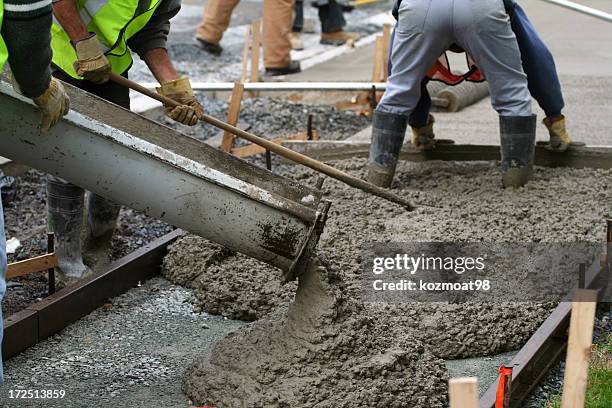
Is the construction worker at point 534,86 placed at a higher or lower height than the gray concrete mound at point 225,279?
higher

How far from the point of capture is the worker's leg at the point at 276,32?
9.67 meters

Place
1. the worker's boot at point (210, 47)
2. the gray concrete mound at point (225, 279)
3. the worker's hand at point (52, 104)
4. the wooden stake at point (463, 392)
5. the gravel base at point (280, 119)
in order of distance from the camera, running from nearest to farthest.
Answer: the wooden stake at point (463, 392)
the worker's hand at point (52, 104)
the gray concrete mound at point (225, 279)
the gravel base at point (280, 119)
the worker's boot at point (210, 47)

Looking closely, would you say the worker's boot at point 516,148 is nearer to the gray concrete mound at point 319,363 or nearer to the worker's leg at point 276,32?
the gray concrete mound at point 319,363

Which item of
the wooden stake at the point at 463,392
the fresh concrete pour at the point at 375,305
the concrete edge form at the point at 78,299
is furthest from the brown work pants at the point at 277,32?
the wooden stake at the point at 463,392

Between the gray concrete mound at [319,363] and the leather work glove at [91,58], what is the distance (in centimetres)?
121

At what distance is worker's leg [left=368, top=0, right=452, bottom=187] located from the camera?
5.31 meters

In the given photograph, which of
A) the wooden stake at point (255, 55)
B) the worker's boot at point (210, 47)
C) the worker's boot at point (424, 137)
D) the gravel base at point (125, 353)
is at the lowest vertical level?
the worker's boot at point (210, 47)

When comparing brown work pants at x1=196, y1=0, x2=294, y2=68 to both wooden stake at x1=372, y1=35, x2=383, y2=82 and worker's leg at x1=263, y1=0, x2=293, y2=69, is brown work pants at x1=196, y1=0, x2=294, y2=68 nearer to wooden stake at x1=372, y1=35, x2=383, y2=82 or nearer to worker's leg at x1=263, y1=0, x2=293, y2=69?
worker's leg at x1=263, y1=0, x2=293, y2=69

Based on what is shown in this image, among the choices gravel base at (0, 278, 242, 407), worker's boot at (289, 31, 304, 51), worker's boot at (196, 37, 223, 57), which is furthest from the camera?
worker's boot at (289, 31, 304, 51)

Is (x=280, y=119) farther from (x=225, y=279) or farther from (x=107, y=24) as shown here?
(x=107, y=24)

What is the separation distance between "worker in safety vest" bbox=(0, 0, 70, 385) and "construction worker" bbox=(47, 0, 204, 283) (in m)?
0.92

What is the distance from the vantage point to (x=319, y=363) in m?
3.71

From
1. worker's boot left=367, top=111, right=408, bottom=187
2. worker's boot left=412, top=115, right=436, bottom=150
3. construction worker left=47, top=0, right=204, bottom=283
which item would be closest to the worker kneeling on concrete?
worker's boot left=367, top=111, right=408, bottom=187

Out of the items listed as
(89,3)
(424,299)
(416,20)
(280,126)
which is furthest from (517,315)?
(280,126)
